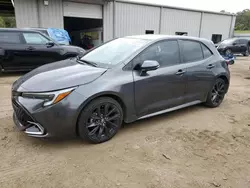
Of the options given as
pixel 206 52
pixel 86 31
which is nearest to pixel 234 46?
pixel 86 31

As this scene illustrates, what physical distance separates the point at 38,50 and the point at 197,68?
5.65 meters

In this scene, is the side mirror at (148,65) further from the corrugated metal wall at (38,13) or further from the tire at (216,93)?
the corrugated metal wall at (38,13)

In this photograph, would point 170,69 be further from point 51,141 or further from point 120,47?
point 51,141

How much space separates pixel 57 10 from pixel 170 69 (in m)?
11.5

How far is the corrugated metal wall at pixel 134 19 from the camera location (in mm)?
15842

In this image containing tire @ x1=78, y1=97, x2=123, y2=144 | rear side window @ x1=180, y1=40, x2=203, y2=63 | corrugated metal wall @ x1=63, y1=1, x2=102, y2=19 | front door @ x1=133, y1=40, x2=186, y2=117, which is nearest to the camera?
tire @ x1=78, y1=97, x2=123, y2=144

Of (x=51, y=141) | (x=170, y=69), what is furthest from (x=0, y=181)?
(x=170, y=69)

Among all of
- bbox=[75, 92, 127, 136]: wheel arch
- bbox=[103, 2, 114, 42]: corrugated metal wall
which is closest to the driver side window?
bbox=[75, 92, 127, 136]: wheel arch

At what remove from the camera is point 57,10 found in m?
13.0

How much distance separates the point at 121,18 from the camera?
626 inches

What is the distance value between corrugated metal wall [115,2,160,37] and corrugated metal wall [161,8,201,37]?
88 centimetres

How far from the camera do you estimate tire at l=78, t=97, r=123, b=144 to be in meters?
2.86

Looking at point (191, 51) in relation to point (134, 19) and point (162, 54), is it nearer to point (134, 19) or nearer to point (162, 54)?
point (162, 54)

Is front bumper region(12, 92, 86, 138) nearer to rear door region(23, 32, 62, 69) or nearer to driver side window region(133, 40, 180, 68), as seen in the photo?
driver side window region(133, 40, 180, 68)
